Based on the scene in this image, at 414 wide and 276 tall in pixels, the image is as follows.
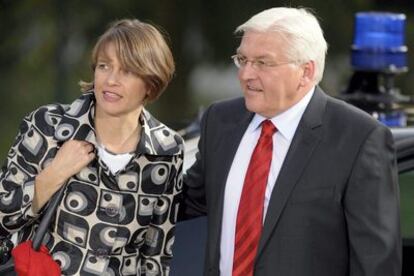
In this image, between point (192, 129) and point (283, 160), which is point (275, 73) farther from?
point (192, 129)

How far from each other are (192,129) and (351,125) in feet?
4.08

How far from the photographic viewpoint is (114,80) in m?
3.13

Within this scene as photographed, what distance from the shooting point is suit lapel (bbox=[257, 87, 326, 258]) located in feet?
10.00

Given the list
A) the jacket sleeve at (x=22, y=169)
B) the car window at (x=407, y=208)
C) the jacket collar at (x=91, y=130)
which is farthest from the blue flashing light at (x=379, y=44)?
the jacket sleeve at (x=22, y=169)

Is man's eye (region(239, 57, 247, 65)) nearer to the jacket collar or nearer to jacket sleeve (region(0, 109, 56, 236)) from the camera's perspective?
the jacket collar

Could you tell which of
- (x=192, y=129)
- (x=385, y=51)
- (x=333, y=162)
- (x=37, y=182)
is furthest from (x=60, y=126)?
(x=385, y=51)

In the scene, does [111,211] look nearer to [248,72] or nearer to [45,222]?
[45,222]

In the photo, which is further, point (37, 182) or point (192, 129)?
point (192, 129)

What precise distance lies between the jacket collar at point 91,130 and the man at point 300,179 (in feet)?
0.61

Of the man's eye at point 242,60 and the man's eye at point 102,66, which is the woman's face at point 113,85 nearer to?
the man's eye at point 102,66

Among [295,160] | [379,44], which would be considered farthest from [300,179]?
[379,44]

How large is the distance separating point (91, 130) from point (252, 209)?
457 millimetres

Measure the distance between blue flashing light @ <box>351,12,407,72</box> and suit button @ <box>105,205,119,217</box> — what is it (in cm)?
206

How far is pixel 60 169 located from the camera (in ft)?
10.2
